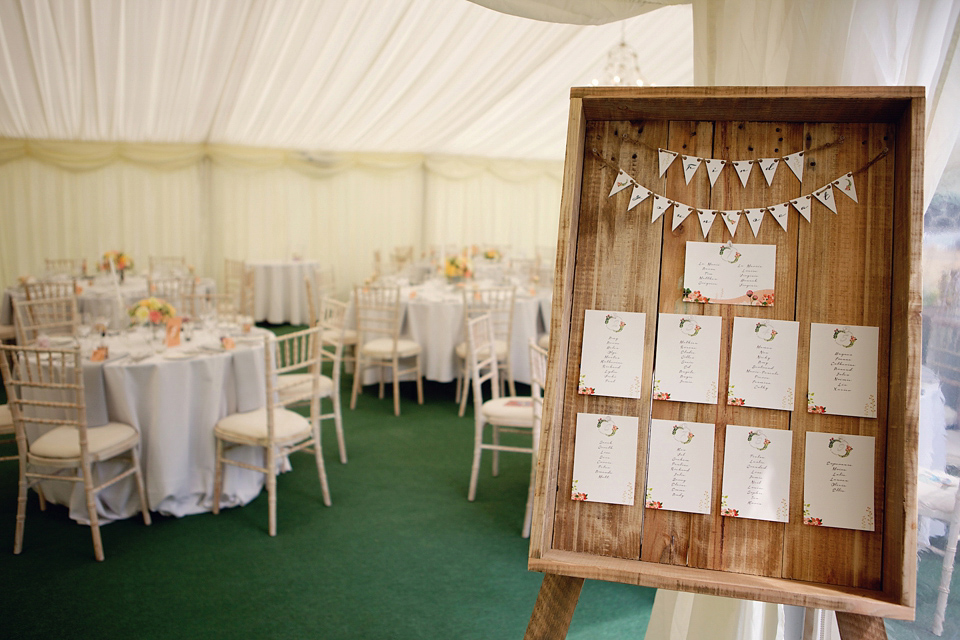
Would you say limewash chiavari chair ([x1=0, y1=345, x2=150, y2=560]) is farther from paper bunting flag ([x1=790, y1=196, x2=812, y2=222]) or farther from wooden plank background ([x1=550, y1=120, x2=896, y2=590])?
paper bunting flag ([x1=790, y1=196, x2=812, y2=222])

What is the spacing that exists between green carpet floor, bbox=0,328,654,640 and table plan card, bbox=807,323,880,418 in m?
1.57

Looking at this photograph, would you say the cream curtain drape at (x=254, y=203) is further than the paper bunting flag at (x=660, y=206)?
Yes

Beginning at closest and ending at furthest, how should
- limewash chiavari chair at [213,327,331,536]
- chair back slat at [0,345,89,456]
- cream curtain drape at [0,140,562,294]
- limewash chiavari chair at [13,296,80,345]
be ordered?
1. chair back slat at [0,345,89,456]
2. limewash chiavari chair at [213,327,331,536]
3. limewash chiavari chair at [13,296,80,345]
4. cream curtain drape at [0,140,562,294]

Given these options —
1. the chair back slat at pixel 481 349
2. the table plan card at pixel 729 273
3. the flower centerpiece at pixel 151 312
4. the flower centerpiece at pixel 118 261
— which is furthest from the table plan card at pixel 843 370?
the flower centerpiece at pixel 118 261

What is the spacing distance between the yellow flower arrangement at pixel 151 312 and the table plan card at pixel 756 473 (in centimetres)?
333

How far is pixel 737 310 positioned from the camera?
4.83ft

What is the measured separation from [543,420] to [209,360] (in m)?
2.64

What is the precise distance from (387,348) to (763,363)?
4.17 metres

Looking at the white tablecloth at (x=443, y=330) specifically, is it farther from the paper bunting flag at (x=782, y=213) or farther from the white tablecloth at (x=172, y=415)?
the paper bunting flag at (x=782, y=213)

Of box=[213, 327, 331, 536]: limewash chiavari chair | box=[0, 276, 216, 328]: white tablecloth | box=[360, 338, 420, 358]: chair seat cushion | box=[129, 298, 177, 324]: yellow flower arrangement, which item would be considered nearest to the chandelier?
box=[360, 338, 420, 358]: chair seat cushion

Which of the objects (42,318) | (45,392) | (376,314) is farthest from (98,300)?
(45,392)

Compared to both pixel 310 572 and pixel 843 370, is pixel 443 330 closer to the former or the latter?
pixel 310 572

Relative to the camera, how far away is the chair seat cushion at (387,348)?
5.31m

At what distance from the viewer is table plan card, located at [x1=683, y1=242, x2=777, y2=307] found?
1.46 meters
